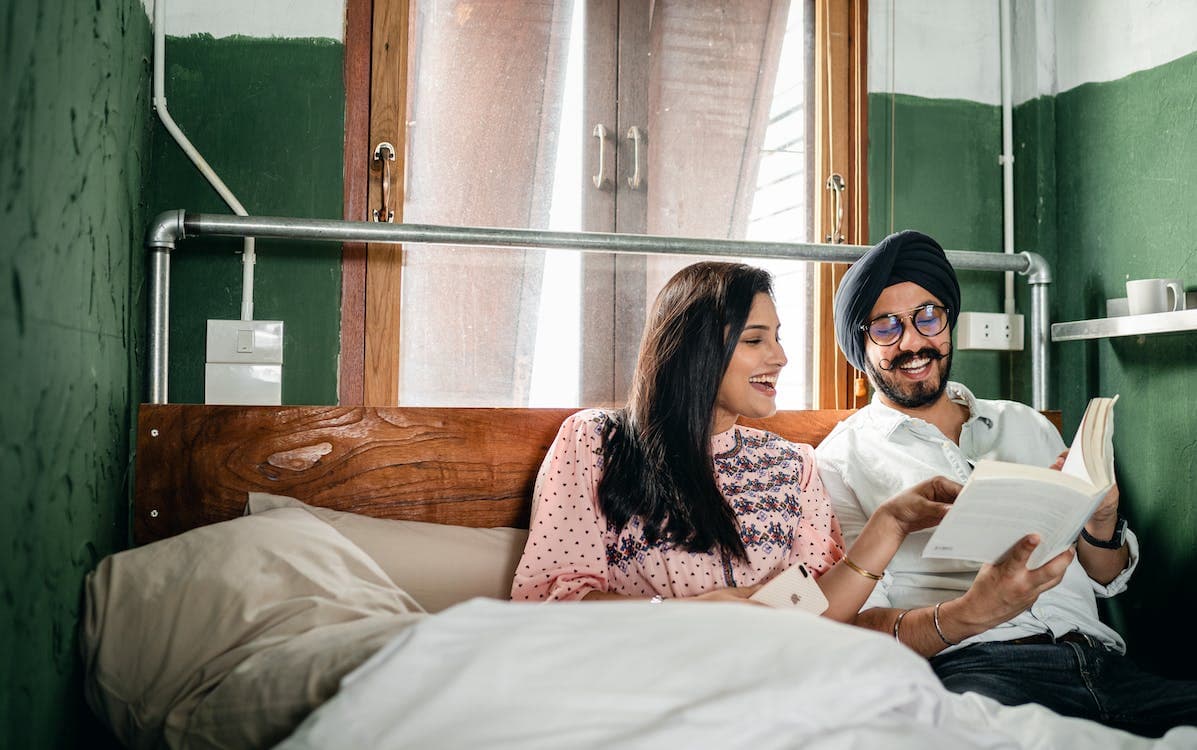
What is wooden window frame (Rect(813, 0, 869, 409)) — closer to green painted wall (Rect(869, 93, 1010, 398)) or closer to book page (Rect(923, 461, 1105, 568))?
green painted wall (Rect(869, 93, 1010, 398))

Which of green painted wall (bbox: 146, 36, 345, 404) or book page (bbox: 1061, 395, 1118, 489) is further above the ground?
green painted wall (bbox: 146, 36, 345, 404)

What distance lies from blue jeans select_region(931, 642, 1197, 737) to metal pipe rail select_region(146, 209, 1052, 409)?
70cm

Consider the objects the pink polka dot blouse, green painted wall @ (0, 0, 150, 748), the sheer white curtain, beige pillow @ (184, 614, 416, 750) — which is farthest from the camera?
the sheer white curtain

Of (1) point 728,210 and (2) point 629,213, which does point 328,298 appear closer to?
(2) point 629,213

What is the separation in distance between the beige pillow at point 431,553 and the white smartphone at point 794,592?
0.42 metres

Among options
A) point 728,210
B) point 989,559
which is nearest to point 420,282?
point 728,210

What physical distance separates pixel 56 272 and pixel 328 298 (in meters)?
0.82

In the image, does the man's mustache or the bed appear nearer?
the bed

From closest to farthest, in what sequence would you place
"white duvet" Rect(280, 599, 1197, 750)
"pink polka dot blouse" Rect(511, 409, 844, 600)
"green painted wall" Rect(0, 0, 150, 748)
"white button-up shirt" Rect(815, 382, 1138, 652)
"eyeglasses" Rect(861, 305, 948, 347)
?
"white duvet" Rect(280, 599, 1197, 750) → "green painted wall" Rect(0, 0, 150, 748) → "pink polka dot blouse" Rect(511, 409, 844, 600) → "white button-up shirt" Rect(815, 382, 1138, 652) → "eyeglasses" Rect(861, 305, 948, 347)

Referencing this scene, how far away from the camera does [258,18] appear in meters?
1.78

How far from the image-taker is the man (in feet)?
4.07

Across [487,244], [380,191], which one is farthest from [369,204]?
[487,244]

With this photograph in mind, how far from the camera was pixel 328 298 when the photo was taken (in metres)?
1.80

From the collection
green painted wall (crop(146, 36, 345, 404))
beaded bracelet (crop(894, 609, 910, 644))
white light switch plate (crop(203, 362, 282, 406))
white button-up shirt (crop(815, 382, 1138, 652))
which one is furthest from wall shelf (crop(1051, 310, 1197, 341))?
white light switch plate (crop(203, 362, 282, 406))
